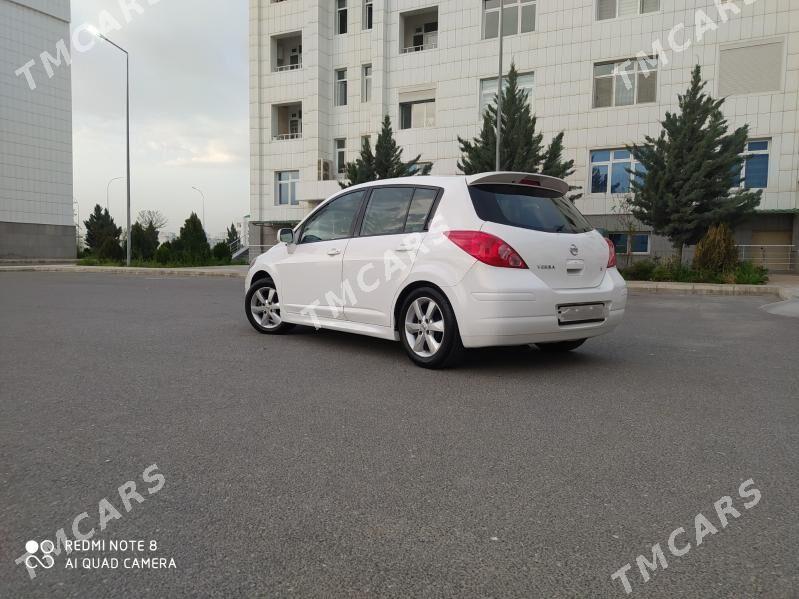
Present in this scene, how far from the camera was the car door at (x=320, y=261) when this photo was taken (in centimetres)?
648

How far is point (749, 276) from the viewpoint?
17.2 metres

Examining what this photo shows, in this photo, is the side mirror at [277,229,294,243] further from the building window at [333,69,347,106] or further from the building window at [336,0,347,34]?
the building window at [336,0,347,34]

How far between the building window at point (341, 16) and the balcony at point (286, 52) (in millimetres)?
2269

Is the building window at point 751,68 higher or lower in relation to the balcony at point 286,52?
lower

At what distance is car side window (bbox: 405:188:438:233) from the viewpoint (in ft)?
18.7

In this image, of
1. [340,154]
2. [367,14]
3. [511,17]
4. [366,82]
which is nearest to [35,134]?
[340,154]

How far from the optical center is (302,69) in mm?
34000

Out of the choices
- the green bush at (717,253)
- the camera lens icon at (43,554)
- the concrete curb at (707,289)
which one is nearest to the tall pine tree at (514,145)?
the green bush at (717,253)

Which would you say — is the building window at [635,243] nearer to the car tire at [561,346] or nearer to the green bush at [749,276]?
the green bush at [749,276]

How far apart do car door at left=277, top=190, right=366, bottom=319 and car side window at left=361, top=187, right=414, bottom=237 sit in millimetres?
201

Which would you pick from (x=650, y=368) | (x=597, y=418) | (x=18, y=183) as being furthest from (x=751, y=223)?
(x=18, y=183)

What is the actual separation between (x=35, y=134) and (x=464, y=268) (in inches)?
1588

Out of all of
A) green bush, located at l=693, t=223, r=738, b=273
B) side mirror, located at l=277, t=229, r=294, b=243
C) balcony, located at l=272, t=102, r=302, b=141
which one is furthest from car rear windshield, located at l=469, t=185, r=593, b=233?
balcony, located at l=272, t=102, r=302, b=141

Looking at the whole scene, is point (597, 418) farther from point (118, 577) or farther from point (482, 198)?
point (118, 577)
